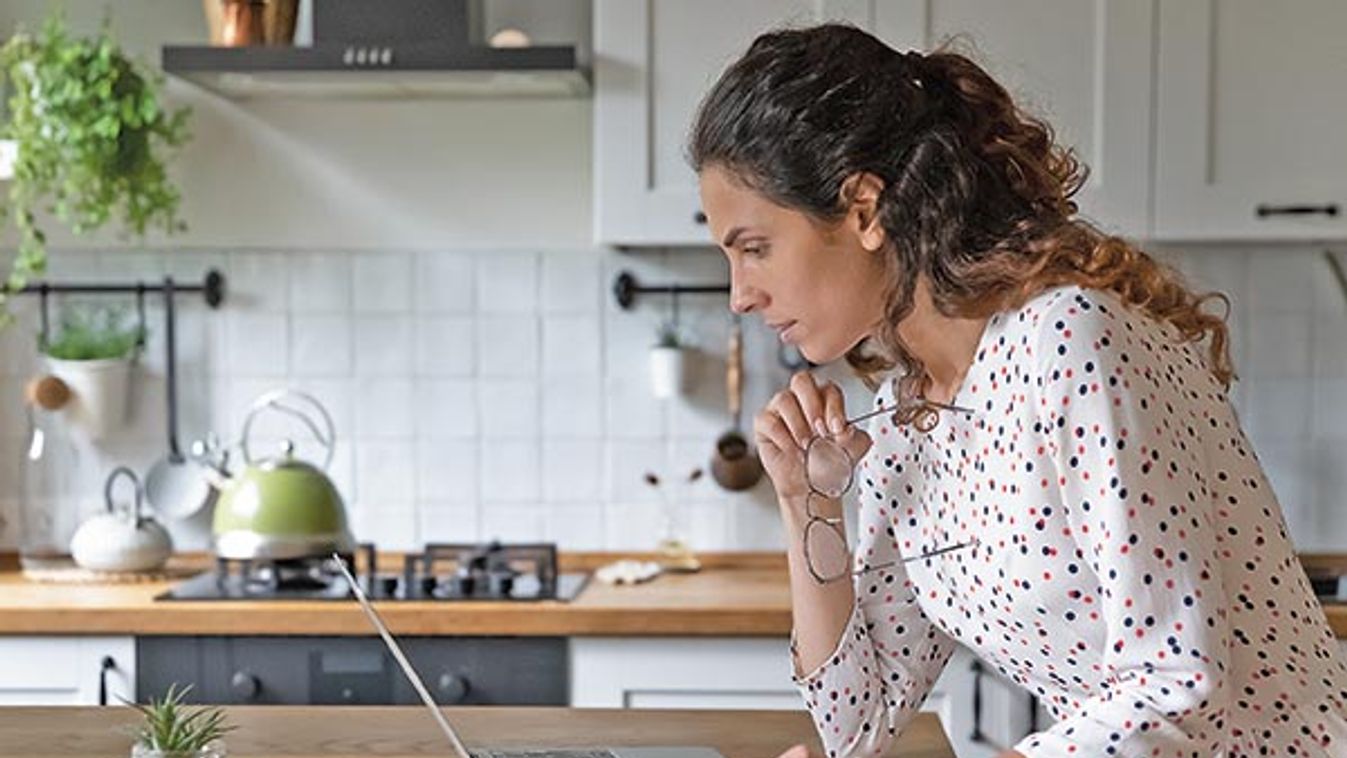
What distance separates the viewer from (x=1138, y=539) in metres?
1.32

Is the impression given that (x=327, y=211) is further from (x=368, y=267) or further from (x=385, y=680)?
(x=385, y=680)

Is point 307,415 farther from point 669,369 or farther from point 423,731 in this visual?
point 423,731

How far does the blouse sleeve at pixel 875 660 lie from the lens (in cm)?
177

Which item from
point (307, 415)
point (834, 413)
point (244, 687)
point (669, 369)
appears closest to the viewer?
point (834, 413)

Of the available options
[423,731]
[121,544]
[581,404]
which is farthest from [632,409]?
[423,731]

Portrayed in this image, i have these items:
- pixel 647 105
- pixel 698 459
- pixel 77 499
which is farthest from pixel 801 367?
pixel 77 499

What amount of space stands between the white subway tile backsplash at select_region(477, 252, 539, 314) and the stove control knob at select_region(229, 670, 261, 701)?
878mm

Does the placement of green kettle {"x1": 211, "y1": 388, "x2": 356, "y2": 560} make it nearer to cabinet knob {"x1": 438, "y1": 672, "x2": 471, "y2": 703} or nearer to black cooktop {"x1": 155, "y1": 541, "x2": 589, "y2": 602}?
black cooktop {"x1": 155, "y1": 541, "x2": 589, "y2": 602}

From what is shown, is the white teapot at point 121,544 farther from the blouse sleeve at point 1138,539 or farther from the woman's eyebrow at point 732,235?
the blouse sleeve at point 1138,539

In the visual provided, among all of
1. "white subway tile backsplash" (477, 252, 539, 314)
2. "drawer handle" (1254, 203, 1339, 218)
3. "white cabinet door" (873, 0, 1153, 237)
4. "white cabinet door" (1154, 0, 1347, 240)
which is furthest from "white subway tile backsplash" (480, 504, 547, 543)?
"drawer handle" (1254, 203, 1339, 218)

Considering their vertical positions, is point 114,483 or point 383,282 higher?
point 383,282

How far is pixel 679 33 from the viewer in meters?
3.04

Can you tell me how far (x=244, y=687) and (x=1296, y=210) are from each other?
6.02 ft

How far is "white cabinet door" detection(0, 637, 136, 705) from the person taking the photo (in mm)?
2906
